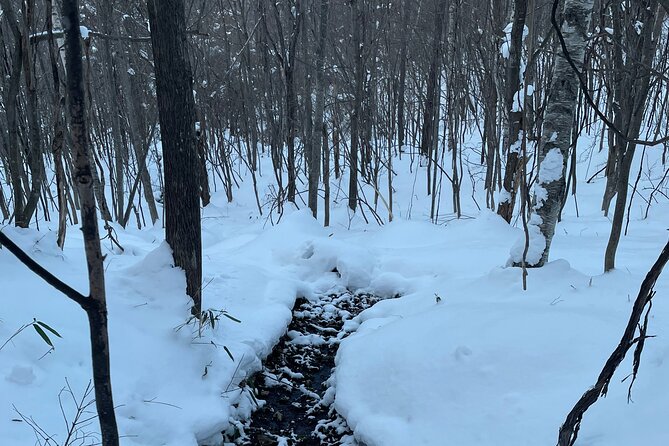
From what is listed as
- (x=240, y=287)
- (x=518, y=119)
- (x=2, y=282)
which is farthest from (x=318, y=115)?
(x=2, y=282)

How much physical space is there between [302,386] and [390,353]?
2.94ft

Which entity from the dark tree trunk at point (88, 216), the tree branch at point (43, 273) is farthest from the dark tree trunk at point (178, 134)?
the tree branch at point (43, 273)

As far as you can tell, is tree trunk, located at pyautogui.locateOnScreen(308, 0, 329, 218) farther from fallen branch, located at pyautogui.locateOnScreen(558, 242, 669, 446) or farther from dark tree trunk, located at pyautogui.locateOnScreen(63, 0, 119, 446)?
fallen branch, located at pyautogui.locateOnScreen(558, 242, 669, 446)

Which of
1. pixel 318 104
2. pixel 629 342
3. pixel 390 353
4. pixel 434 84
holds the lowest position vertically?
pixel 390 353

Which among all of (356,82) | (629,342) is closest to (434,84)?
(356,82)

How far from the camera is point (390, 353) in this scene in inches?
137

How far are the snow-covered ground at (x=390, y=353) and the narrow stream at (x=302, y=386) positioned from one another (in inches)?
6.2

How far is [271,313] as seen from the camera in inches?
181

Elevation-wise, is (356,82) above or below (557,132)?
Result: above

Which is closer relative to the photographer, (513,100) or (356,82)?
Answer: (513,100)

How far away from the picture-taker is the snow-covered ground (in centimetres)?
243

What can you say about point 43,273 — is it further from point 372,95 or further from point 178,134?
point 372,95

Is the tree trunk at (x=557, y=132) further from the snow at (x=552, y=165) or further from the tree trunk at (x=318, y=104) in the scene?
the tree trunk at (x=318, y=104)

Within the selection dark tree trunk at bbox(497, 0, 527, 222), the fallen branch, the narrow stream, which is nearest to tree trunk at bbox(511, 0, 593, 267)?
dark tree trunk at bbox(497, 0, 527, 222)
